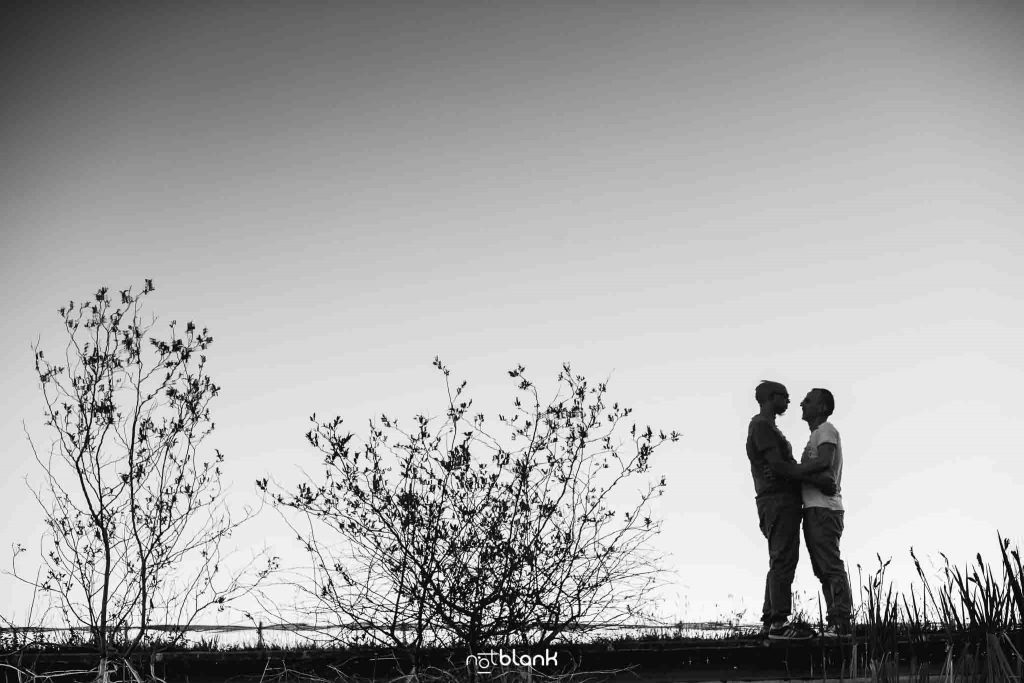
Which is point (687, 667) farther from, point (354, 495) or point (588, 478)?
point (354, 495)

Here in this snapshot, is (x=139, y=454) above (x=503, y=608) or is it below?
above

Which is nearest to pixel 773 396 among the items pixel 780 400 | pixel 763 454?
pixel 780 400

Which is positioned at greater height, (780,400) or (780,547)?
(780,400)

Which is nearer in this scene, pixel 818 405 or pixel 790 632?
pixel 790 632

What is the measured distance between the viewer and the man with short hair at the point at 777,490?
26.1 ft

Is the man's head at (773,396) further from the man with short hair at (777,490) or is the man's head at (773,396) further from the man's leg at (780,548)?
the man's leg at (780,548)

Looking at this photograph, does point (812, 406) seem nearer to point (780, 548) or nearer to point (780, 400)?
point (780, 400)


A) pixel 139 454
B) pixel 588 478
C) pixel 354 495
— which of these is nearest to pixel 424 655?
pixel 354 495

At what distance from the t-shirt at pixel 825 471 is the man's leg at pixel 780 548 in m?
0.14

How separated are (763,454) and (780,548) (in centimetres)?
81

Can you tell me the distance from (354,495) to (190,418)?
8.10 feet

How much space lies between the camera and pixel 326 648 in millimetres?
7379

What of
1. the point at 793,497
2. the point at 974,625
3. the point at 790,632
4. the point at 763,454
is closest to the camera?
the point at 974,625

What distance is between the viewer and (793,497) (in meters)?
8.29
